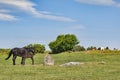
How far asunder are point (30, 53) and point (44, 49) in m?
47.0

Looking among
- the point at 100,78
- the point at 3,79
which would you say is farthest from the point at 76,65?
the point at 3,79

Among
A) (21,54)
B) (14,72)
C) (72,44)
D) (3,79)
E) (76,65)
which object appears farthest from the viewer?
(72,44)

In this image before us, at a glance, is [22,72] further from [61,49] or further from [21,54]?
[61,49]

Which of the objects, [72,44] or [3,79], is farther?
[72,44]

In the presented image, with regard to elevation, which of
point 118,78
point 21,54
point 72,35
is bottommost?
point 118,78

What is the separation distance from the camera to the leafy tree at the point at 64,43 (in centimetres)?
8181

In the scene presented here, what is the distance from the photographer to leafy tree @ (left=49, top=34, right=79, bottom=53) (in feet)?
268

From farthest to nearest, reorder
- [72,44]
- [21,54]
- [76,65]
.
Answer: [72,44]
[21,54]
[76,65]

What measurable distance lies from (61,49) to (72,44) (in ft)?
9.01

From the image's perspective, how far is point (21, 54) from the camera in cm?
3894

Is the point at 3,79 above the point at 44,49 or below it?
below

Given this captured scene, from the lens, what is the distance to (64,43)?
81.9m

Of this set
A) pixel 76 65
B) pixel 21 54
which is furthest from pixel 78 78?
pixel 21 54

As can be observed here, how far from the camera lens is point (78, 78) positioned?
996 inches
